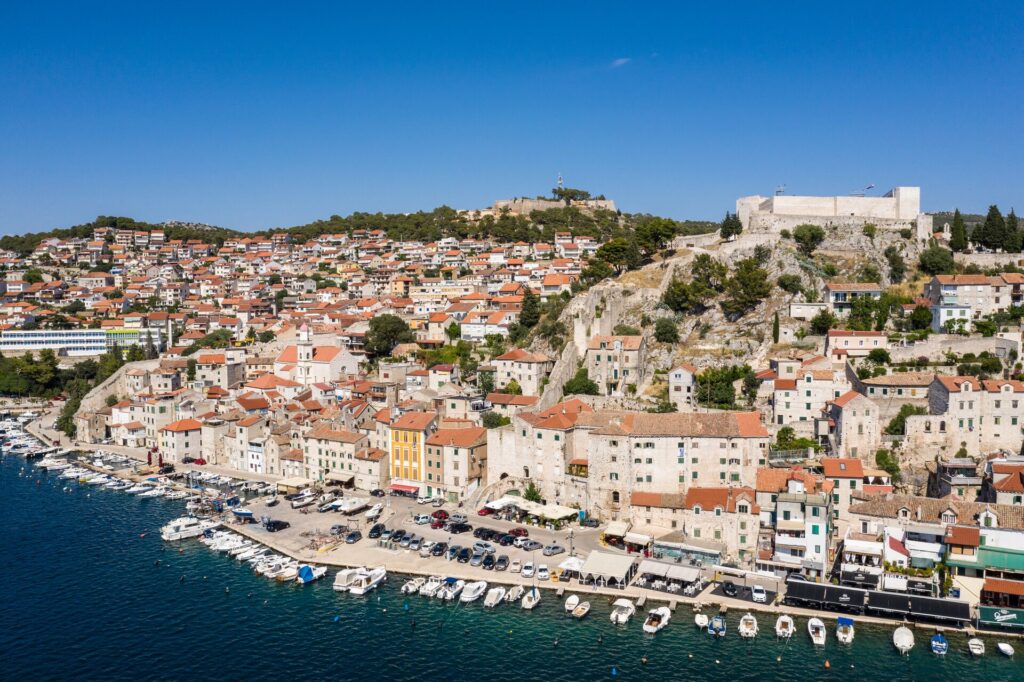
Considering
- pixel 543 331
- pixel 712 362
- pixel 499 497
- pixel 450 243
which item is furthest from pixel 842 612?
pixel 450 243

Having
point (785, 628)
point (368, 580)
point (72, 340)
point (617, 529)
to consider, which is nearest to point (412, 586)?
point (368, 580)

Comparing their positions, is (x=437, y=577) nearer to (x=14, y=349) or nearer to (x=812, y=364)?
(x=812, y=364)

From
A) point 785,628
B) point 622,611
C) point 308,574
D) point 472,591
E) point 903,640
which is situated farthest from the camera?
point 308,574

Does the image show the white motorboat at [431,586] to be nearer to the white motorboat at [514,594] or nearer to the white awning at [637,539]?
the white motorboat at [514,594]

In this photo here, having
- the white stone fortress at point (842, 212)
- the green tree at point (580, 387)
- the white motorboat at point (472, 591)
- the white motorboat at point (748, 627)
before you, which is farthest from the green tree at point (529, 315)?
the white motorboat at point (748, 627)

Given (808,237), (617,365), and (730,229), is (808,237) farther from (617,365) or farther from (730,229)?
(617,365)
